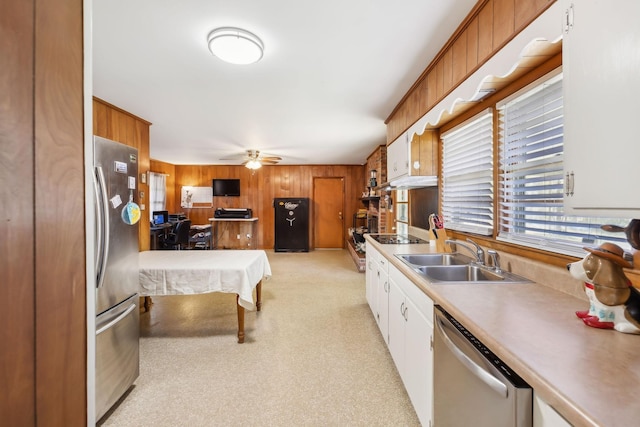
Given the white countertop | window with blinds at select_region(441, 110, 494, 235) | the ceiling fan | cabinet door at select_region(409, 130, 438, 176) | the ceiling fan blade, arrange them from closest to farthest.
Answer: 1. the white countertop
2. window with blinds at select_region(441, 110, 494, 235)
3. cabinet door at select_region(409, 130, 438, 176)
4. the ceiling fan
5. the ceiling fan blade

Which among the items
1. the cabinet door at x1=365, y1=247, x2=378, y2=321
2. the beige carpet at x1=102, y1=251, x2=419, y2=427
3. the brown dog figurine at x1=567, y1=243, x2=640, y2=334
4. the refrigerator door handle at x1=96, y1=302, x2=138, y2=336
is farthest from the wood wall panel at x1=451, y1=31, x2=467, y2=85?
the refrigerator door handle at x1=96, y1=302, x2=138, y2=336

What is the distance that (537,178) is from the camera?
1.47 m

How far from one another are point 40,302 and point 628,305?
1.79m

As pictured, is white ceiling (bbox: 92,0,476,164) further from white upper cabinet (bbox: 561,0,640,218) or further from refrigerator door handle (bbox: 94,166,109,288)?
refrigerator door handle (bbox: 94,166,109,288)

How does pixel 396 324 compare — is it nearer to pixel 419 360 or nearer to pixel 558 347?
pixel 419 360

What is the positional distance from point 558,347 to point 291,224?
6.36 meters

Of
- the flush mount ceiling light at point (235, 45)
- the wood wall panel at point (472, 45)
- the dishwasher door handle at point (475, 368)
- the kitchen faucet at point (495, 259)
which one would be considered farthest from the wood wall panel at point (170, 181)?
the dishwasher door handle at point (475, 368)

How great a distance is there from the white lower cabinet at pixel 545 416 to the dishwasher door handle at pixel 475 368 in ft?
0.22

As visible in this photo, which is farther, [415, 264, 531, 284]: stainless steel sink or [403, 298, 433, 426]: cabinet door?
[415, 264, 531, 284]: stainless steel sink

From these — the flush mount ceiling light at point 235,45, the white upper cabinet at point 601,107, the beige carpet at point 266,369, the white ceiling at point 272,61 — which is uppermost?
the white ceiling at point 272,61

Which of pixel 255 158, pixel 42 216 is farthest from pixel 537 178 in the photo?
pixel 255 158

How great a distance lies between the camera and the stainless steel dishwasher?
2.39 feet

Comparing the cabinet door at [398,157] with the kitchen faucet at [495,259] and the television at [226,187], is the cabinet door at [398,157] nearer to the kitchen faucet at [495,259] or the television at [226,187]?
the kitchen faucet at [495,259]

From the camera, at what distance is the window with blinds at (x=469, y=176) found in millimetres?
1906
